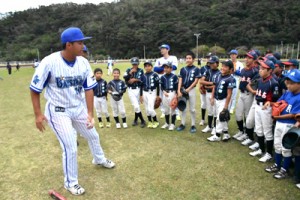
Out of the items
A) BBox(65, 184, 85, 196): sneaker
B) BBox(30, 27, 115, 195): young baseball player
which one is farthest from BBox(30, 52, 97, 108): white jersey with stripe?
BBox(65, 184, 85, 196): sneaker

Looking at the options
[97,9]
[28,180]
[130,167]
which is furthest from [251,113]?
[97,9]

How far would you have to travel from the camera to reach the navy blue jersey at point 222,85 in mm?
5852

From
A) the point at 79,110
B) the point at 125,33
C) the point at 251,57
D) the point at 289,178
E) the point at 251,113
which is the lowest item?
the point at 289,178

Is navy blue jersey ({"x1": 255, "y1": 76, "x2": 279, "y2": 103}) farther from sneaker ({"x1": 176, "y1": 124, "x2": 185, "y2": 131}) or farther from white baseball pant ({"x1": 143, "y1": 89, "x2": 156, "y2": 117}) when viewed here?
white baseball pant ({"x1": 143, "y1": 89, "x2": 156, "y2": 117})

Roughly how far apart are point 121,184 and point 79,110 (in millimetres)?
1432

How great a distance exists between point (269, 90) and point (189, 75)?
2365 mm

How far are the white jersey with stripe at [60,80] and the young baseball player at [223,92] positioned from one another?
324 cm

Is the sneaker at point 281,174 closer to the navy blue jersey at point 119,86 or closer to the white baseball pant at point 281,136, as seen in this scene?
the white baseball pant at point 281,136

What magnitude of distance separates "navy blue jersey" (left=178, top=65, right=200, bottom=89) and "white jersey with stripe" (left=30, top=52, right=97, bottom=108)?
341 centimetres

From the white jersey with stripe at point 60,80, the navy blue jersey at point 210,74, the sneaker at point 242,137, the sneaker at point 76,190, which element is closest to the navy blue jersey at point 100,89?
the navy blue jersey at point 210,74

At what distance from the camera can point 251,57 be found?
6062 mm

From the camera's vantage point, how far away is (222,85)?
598 cm

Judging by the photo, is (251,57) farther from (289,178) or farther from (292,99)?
(289,178)

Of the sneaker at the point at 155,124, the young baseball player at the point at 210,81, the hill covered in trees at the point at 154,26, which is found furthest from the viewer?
the hill covered in trees at the point at 154,26
